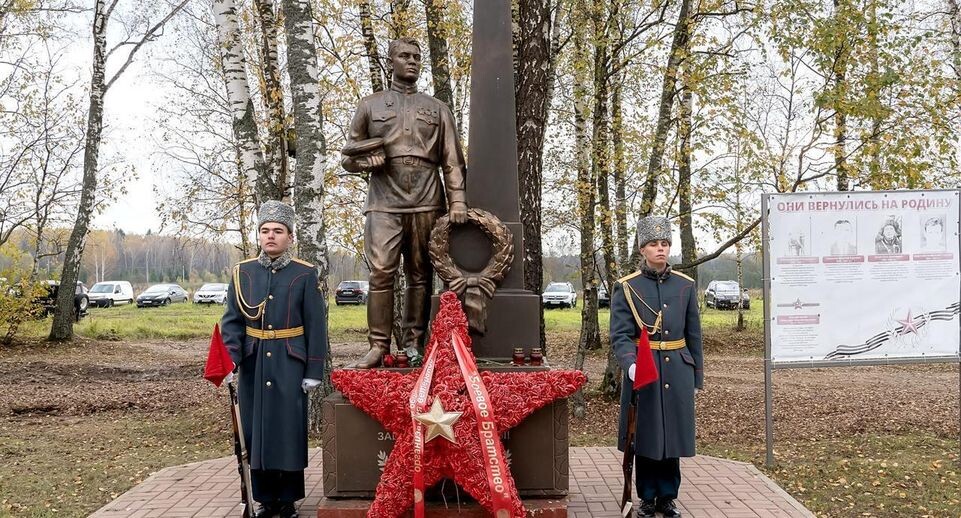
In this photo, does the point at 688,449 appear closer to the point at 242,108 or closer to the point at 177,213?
the point at 242,108

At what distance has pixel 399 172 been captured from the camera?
4.76 m

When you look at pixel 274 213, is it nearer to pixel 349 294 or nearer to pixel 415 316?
pixel 415 316

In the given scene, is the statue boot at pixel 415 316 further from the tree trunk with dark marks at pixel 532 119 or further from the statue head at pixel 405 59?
the tree trunk with dark marks at pixel 532 119

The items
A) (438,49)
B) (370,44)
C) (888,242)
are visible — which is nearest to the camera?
(888,242)

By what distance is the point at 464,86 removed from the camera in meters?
12.5

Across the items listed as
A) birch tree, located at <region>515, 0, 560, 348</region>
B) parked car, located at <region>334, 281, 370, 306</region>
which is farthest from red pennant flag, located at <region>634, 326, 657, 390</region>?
parked car, located at <region>334, 281, 370, 306</region>

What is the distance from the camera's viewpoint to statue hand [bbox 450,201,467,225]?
4.73 m

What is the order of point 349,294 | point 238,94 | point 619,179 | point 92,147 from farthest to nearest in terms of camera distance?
point 349,294, point 92,147, point 619,179, point 238,94

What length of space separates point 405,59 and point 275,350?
2.02 meters

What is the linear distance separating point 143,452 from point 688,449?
546 centimetres

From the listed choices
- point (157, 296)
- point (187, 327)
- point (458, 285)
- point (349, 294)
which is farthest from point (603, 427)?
point (157, 296)

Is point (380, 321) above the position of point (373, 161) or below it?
below

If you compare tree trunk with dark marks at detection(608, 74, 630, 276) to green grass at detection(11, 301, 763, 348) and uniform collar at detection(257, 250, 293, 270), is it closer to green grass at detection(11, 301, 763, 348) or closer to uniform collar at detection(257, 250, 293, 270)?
uniform collar at detection(257, 250, 293, 270)

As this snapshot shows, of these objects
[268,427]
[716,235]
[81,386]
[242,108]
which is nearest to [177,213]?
[81,386]
